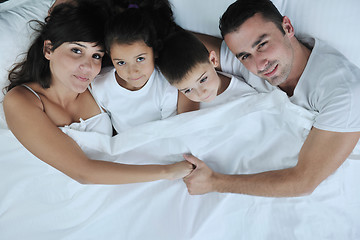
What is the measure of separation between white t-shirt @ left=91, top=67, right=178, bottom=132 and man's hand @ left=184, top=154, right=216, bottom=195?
13.6 inches

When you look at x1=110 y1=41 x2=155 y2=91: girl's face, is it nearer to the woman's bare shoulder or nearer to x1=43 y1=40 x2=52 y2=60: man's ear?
x1=43 y1=40 x2=52 y2=60: man's ear

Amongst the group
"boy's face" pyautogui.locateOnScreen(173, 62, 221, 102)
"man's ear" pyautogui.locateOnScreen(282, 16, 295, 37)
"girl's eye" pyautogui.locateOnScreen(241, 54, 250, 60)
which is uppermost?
"man's ear" pyautogui.locateOnScreen(282, 16, 295, 37)

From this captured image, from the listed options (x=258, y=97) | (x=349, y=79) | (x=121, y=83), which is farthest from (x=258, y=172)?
(x=121, y=83)

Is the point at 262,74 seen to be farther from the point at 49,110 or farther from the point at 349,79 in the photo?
the point at 49,110

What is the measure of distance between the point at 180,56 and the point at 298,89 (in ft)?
1.72

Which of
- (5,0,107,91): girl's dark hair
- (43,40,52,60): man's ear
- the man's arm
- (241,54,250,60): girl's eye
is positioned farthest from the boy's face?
(43,40,52,60): man's ear

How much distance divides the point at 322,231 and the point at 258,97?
2.05ft

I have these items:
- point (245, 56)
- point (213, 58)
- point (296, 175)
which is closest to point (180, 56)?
point (213, 58)

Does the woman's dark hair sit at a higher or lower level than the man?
higher

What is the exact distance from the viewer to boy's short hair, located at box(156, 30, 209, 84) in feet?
4.51

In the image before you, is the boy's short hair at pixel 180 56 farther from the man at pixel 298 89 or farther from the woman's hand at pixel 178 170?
the woman's hand at pixel 178 170

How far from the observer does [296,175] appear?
4.33ft

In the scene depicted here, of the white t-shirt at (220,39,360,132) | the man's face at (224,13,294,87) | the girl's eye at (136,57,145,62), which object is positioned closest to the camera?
the white t-shirt at (220,39,360,132)

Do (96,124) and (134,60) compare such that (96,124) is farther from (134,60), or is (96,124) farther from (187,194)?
(187,194)
